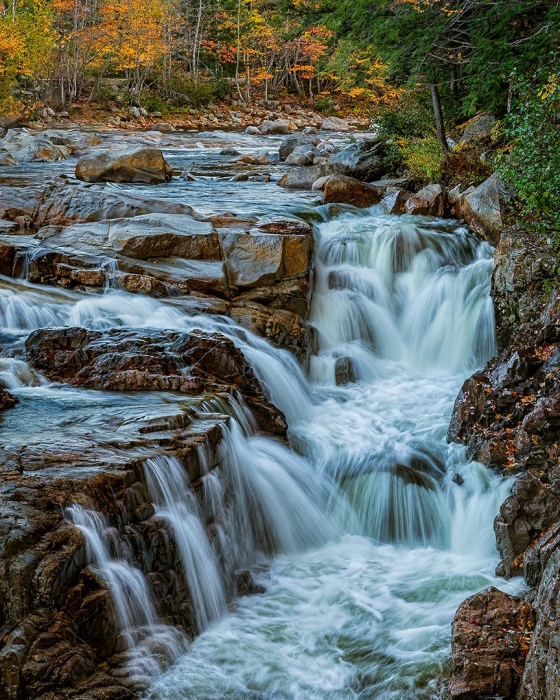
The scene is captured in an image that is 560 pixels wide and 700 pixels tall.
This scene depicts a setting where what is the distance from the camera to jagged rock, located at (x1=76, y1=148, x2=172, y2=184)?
17.5m

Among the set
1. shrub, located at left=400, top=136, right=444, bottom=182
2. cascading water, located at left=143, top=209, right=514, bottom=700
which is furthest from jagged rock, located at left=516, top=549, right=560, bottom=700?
shrub, located at left=400, top=136, right=444, bottom=182

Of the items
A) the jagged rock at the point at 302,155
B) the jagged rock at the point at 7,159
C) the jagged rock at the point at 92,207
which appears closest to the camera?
the jagged rock at the point at 92,207

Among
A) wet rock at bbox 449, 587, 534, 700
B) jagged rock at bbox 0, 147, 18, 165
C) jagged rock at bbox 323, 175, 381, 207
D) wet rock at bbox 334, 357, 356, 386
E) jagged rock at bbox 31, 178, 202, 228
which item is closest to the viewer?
wet rock at bbox 449, 587, 534, 700

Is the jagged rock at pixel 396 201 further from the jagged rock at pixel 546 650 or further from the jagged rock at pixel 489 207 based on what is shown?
the jagged rock at pixel 546 650

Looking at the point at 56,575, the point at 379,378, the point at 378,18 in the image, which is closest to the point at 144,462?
the point at 56,575

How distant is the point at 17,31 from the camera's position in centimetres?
2888

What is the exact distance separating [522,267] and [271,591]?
5.83 m

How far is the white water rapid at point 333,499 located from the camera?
5152 mm

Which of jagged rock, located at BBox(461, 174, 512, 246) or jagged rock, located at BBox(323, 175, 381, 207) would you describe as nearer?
jagged rock, located at BBox(461, 174, 512, 246)

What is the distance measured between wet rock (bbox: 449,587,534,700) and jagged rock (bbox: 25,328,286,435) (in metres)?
3.51

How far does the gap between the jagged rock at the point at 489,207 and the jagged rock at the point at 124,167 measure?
875 cm

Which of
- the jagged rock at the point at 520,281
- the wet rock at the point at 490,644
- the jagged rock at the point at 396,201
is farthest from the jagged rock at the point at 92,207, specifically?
the wet rock at the point at 490,644

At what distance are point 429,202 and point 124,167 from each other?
796 cm

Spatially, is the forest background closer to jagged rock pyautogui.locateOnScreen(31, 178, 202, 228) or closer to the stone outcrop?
jagged rock pyautogui.locateOnScreen(31, 178, 202, 228)
